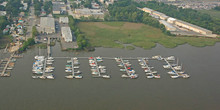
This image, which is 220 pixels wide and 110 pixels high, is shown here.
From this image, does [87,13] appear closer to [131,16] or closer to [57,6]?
[57,6]

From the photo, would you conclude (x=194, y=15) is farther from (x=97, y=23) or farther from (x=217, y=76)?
(x=217, y=76)

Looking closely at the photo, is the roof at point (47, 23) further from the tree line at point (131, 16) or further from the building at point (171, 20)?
the building at point (171, 20)

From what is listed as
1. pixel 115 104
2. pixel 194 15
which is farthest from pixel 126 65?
pixel 194 15

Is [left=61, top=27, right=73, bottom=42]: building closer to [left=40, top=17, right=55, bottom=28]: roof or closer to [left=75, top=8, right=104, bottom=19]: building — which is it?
[left=40, top=17, right=55, bottom=28]: roof

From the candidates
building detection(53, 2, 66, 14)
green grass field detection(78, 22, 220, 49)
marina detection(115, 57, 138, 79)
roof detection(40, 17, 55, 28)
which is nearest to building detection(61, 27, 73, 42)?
roof detection(40, 17, 55, 28)

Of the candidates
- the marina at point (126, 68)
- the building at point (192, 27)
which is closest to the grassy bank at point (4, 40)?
the marina at point (126, 68)

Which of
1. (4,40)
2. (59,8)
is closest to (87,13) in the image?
(59,8)
